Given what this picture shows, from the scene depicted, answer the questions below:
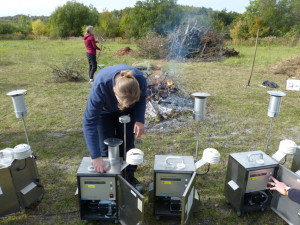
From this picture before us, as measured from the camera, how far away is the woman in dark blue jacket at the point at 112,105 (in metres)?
1.56

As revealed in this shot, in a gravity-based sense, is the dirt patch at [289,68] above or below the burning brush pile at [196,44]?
below

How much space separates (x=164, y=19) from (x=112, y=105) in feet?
64.1

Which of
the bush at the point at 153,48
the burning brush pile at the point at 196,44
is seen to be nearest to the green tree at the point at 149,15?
the burning brush pile at the point at 196,44

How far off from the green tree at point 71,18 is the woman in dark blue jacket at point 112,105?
3616 cm

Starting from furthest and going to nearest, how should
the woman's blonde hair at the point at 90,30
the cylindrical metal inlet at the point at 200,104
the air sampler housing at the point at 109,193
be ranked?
the woman's blonde hair at the point at 90,30 → the cylindrical metal inlet at the point at 200,104 → the air sampler housing at the point at 109,193

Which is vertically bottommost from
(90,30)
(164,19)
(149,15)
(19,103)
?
(19,103)

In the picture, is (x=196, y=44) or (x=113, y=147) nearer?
(x=113, y=147)

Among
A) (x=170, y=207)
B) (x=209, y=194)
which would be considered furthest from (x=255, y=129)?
(x=170, y=207)

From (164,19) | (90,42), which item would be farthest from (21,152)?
(164,19)

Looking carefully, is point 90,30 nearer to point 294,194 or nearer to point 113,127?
point 113,127

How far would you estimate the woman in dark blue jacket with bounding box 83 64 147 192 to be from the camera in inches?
61.4

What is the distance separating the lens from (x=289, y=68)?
8539mm

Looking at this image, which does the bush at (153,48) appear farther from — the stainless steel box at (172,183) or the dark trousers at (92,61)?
the stainless steel box at (172,183)

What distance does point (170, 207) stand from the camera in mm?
2041
